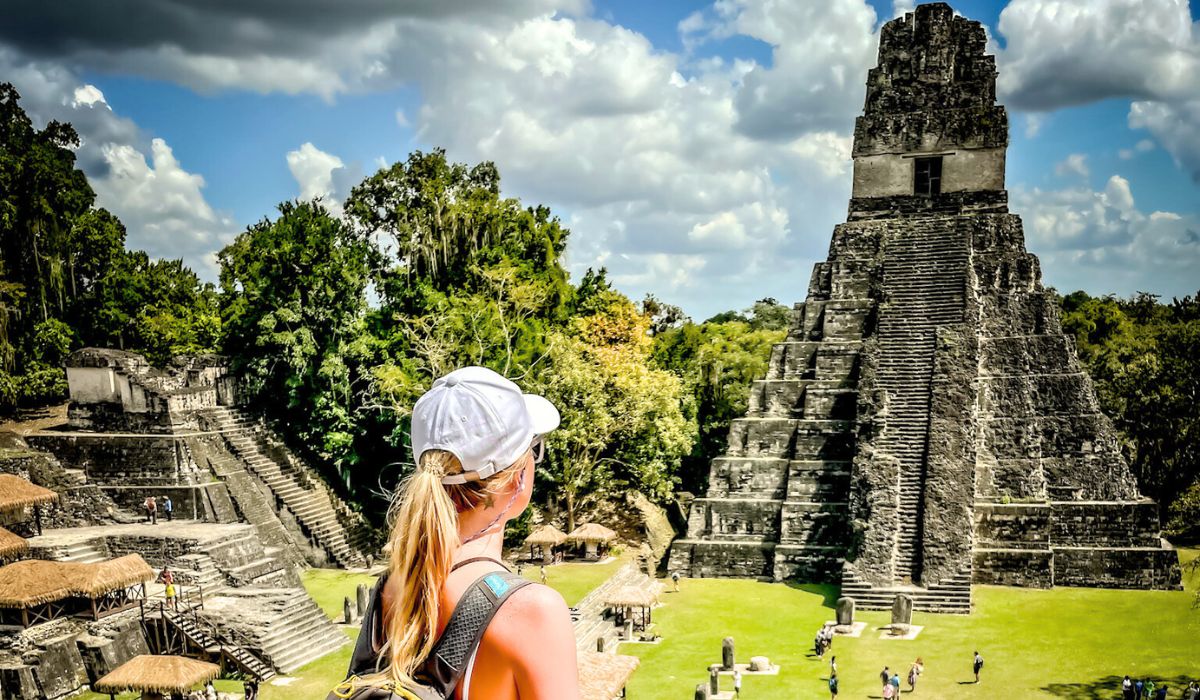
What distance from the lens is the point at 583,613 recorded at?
67.9 ft

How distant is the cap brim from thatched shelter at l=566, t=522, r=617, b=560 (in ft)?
79.6

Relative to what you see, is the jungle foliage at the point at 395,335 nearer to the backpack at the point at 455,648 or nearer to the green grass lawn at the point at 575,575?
the green grass lawn at the point at 575,575

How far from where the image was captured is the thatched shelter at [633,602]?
19844 millimetres

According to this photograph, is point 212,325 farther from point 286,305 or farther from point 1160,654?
point 1160,654

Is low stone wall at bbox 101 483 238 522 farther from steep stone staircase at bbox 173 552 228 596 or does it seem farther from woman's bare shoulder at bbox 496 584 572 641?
woman's bare shoulder at bbox 496 584 572 641

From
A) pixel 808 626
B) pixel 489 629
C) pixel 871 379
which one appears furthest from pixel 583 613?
pixel 489 629

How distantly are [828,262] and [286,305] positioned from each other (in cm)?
1723

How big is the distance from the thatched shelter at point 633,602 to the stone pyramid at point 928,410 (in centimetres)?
429

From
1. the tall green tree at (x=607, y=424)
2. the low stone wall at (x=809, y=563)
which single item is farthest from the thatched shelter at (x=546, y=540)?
the low stone wall at (x=809, y=563)

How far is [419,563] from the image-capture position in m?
2.23

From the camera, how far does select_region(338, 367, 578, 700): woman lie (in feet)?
6.81

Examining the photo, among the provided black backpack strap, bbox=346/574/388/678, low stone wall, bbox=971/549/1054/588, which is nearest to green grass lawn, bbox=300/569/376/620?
low stone wall, bbox=971/549/1054/588

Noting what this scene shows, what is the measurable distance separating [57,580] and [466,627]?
19114 mm

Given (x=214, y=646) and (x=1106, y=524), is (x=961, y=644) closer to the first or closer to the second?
(x=1106, y=524)
